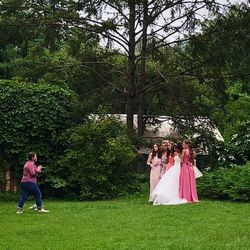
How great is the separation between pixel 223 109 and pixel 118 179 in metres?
8.03

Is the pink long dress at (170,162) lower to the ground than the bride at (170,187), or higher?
higher

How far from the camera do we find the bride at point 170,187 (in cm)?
1745

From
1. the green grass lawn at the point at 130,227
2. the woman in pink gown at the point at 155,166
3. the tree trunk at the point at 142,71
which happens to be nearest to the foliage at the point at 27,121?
the green grass lawn at the point at 130,227

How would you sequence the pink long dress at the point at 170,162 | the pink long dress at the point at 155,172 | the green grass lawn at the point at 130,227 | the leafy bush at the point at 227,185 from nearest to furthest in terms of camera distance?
1. the green grass lawn at the point at 130,227
2. the leafy bush at the point at 227,185
3. the pink long dress at the point at 170,162
4. the pink long dress at the point at 155,172

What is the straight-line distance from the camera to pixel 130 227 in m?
12.4

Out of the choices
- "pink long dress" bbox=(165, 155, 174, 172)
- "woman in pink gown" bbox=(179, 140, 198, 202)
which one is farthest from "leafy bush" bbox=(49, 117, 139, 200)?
"woman in pink gown" bbox=(179, 140, 198, 202)

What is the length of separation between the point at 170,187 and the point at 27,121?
6274 mm

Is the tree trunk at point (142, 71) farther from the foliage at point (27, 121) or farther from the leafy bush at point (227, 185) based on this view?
the leafy bush at point (227, 185)

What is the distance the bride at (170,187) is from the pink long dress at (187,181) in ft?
0.49

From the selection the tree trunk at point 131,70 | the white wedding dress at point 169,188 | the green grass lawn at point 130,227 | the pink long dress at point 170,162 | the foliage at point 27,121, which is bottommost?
the green grass lawn at point 130,227

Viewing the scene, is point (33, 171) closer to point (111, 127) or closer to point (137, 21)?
point (111, 127)

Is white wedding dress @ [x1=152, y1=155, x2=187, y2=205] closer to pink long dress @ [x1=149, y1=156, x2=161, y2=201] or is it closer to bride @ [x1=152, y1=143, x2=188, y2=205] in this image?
bride @ [x1=152, y1=143, x2=188, y2=205]

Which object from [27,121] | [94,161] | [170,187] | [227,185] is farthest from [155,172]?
[27,121]

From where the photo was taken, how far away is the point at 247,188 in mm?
17562
